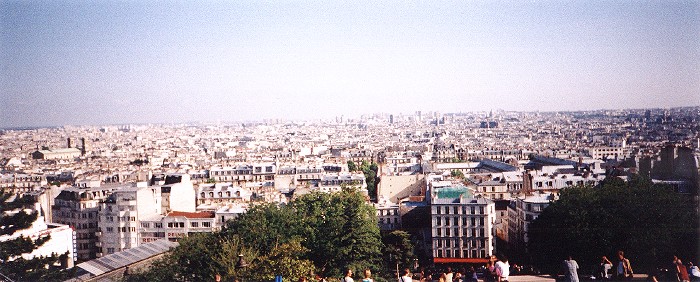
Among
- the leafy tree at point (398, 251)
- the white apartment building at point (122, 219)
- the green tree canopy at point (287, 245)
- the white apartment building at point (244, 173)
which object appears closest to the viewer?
the green tree canopy at point (287, 245)

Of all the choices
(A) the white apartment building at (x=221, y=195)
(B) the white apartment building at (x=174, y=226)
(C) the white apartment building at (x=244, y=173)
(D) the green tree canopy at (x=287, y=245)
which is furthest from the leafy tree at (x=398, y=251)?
(C) the white apartment building at (x=244, y=173)

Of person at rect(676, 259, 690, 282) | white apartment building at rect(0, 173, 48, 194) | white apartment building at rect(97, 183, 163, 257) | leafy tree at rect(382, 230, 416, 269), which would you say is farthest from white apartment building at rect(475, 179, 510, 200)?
white apartment building at rect(0, 173, 48, 194)

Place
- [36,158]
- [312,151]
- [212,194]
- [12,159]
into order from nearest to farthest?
[212,194] < [12,159] < [36,158] < [312,151]

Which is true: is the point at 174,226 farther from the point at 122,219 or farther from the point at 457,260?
the point at 457,260

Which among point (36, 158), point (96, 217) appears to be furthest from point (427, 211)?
point (36, 158)

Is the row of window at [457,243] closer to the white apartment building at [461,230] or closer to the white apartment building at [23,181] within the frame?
the white apartment building at [461,230]

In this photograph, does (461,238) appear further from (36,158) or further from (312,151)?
(312,151)
